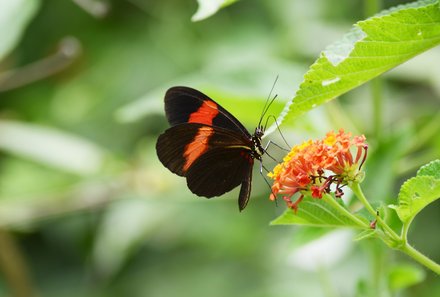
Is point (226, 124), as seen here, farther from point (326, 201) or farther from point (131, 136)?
point (131, 136)

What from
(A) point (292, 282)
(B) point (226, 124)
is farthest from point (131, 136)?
(B) point (226, 124)

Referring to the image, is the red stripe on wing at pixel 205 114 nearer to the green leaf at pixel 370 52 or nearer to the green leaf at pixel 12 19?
the green leaf at pixel 370 52

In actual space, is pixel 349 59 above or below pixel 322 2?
above

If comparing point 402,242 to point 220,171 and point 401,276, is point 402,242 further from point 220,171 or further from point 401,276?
point 220,171

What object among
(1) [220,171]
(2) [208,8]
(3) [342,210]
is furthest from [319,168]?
(1) [220,171]

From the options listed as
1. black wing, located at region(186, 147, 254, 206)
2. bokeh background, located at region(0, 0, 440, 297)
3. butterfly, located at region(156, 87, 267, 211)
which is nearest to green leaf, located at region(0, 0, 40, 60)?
butterfly, located at region(156, 87, 267, 211)

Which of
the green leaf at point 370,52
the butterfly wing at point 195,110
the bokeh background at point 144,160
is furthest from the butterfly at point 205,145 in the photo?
the bokeh background at point 144,160
